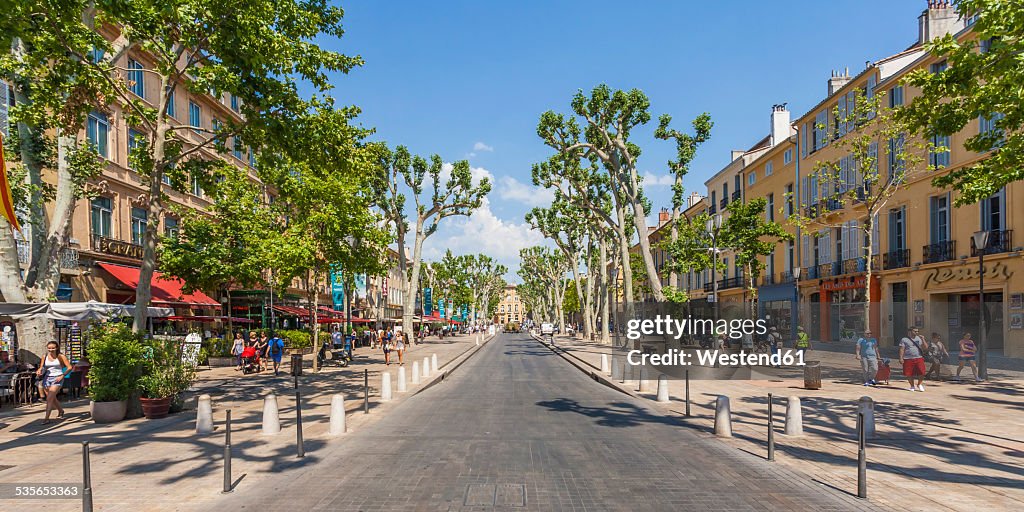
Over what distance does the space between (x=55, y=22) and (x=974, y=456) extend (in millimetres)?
16695

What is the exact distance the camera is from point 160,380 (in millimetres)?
12039

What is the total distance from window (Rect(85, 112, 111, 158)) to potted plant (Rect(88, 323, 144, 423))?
1694cm

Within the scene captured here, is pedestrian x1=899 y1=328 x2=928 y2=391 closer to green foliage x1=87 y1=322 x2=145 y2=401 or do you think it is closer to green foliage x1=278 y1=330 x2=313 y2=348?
green foliage x1=87 y1=322 x2=145 y2=401

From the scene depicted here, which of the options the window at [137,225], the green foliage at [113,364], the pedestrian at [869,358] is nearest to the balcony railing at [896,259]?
Answer: the pedestrian at [869,358]

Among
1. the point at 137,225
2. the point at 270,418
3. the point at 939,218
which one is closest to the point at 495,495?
the point at 270,418

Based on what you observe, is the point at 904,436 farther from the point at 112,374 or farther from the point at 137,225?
the point at 137,225

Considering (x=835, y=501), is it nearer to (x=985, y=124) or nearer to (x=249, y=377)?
(x=249, y=377)

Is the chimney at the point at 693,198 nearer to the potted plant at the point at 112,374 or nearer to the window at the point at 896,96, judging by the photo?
the window at the point at 896,96

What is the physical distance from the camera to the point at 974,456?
28.3 feet

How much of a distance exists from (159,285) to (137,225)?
128 inches

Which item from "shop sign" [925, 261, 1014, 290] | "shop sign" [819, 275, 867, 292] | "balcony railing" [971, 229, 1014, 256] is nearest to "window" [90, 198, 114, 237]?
"balcony railing" [971, 229, 1014, 256]

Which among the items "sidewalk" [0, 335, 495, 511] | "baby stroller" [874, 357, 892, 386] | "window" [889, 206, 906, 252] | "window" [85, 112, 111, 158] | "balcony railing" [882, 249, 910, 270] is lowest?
"baby stroller" [874, 357, 892, 386]

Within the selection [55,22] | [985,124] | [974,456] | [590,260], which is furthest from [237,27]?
[590,260]

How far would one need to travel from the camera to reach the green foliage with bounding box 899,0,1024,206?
9031mm
